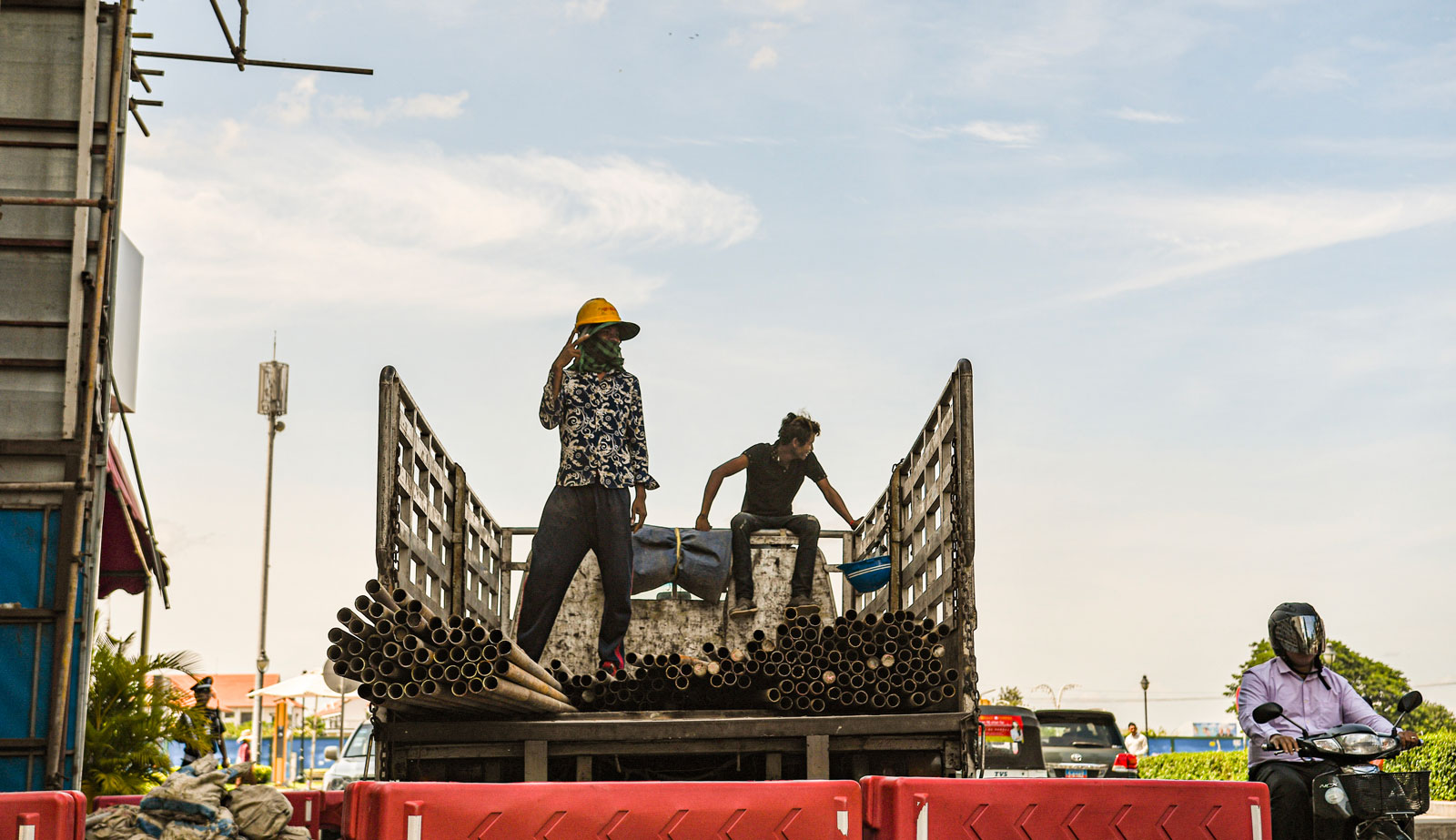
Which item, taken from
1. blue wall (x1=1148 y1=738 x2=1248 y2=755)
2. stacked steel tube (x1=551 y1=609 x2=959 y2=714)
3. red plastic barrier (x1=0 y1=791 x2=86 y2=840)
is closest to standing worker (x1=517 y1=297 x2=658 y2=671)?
stacked steel tube (x1=551 y1=609 x2=959 y2=714)

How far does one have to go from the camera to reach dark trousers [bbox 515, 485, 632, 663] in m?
8.00

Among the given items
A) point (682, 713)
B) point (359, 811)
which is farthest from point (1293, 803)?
point (359, 811)

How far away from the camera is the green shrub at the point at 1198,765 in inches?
1071

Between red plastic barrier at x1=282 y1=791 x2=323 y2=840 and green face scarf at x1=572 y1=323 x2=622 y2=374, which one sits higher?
green face scarf at x1=572 y1=323 x2=622 y2=374

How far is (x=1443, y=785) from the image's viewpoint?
2008 centimetres

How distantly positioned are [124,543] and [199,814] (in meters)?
6.17

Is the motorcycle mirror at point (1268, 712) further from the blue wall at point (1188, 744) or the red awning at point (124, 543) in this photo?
the blue wall at point (1188, 744)

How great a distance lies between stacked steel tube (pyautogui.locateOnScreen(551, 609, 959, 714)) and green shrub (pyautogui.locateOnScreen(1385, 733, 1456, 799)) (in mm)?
15058

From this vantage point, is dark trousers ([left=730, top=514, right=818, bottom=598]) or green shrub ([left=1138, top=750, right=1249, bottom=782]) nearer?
dark trousers ([left=730, top=514, right=818, bottom=598])

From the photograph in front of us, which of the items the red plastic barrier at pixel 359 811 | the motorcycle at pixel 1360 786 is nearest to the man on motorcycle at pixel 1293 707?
the motorcycle at pixel 1360 786

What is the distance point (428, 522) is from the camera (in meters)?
8.76

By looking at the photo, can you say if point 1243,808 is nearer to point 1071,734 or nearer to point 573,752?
point 573,752

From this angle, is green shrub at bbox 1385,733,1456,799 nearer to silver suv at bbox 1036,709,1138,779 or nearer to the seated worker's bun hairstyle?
silver suv at bbox 1036,709,1138,779

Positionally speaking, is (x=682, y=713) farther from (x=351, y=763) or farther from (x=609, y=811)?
(x=351, y=763)
